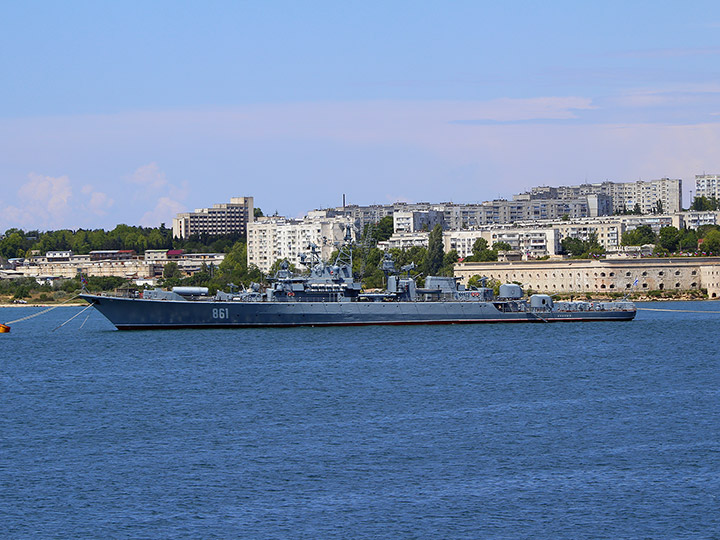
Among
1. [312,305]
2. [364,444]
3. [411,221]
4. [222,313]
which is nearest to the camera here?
[364,444]

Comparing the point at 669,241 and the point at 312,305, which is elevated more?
the point at 669,241

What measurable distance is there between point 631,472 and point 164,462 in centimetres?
1110

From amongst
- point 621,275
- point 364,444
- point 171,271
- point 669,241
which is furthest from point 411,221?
point 364,444

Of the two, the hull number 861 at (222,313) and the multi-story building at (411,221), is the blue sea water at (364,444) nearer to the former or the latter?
the hull number 861 at (222,313)

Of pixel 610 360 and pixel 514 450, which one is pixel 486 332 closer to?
pixel 610 360

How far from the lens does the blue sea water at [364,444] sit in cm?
2206

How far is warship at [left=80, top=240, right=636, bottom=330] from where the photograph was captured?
6391 cm

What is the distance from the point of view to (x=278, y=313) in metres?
63.7

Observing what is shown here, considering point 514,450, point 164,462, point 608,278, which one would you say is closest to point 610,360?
point 514,450

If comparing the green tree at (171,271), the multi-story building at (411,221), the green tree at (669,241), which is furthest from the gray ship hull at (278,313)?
the multi-story building at (411,221)

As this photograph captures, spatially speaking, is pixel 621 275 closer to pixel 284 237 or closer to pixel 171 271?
pixel 284 237

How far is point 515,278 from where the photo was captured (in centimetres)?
12412

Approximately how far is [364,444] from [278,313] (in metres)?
35.4

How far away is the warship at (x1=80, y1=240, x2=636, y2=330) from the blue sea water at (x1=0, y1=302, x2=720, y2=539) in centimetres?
1153
